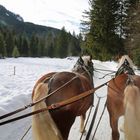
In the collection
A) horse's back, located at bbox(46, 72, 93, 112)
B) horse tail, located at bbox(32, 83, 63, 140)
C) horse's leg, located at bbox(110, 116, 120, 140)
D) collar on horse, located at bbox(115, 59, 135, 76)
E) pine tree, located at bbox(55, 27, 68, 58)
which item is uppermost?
collar on horse, located at bbox(115, 59, 135, 76)

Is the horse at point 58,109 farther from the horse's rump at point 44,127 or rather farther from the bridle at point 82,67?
the bridle at point 82,67

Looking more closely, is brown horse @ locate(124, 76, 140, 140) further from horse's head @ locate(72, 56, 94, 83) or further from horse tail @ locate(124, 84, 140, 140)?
horse's head @ locate(72, 56, 94, 83)

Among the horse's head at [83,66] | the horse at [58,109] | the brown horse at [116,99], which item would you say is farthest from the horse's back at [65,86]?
the horse's head at [83,66]

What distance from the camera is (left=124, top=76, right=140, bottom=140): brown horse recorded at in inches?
207

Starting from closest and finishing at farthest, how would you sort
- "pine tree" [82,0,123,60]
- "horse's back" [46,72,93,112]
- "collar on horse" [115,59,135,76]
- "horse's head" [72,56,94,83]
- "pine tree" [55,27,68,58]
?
"horse's back" [46,72,93,112] < "collar on horse" [115,59,135,76] < "horse's head" [72,56,94,83] < "pine tree" [82,0,123,60] < "pine tree" [55,27,68,58]

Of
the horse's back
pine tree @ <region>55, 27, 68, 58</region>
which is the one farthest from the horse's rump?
pine tree @ <region>55, 27, 68, 58</region>

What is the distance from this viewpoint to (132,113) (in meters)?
5.39

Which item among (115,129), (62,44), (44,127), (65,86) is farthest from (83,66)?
(62,44)

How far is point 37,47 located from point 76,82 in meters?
104

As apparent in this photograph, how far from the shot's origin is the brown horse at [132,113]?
525cm

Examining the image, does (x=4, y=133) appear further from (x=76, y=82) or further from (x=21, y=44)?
(x=21, y=44)

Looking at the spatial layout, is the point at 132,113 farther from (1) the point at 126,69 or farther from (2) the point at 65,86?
(1) the point at 126,69

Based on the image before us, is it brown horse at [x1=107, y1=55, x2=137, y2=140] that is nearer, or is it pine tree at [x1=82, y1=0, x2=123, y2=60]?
brown horse at [x1=107, y1=55, x2=137, y2=140]

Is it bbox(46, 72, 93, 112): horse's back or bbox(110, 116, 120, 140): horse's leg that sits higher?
bbox(46, 72, 93, 112): horse's back
